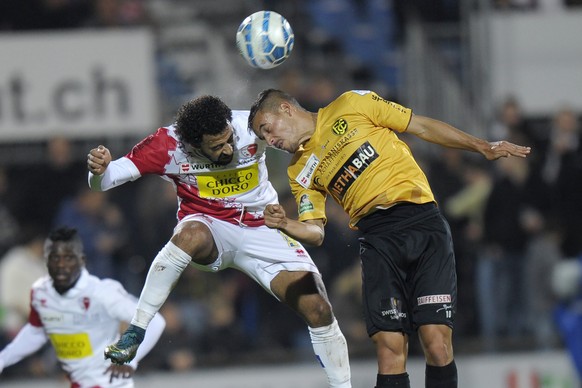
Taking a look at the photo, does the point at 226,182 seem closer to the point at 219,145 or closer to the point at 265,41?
the point at 219,145

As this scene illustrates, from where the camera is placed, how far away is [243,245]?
8.13 metres

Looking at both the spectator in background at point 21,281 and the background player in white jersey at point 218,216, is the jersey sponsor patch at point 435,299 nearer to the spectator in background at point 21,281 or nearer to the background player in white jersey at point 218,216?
the background player in white jersey at point 218,216

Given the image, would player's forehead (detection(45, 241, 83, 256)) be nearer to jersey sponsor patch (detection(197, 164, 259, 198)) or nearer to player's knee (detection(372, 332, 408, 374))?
jersey sponsor patch (detection(197, 164, 259, 198))

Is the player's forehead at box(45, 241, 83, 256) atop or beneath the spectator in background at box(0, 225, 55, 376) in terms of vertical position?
atop

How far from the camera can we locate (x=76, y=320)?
855 cm

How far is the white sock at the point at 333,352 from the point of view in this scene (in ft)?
26.4

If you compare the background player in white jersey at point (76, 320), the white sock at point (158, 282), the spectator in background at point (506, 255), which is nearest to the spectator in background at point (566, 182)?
the spectator in background at point (506, 255)

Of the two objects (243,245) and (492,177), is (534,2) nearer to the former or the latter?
(492,177)

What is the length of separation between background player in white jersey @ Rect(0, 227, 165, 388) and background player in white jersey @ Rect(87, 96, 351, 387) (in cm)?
76

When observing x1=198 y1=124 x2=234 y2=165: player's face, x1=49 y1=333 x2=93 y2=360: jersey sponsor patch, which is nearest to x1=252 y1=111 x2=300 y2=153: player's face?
x1=198 y1=124 x2=234 y2=165: player's face

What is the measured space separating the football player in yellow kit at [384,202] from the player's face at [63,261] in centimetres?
163

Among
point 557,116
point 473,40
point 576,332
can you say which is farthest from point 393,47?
point 576,332

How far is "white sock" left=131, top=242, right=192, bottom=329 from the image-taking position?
7707 mm

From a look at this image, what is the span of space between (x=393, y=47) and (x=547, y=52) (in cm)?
202
